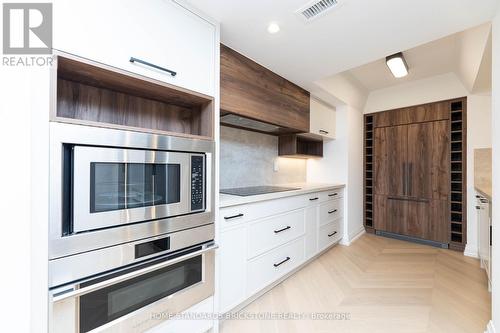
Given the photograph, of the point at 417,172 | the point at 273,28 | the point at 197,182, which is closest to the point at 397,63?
the point at 417,172

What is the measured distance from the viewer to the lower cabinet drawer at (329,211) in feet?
9.23

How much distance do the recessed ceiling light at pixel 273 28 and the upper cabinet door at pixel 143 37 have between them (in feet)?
1.27

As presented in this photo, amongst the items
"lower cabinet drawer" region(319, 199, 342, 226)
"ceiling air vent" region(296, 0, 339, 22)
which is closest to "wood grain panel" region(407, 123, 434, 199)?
"lower cabinet drawer" region(319, 199, 342, 226)

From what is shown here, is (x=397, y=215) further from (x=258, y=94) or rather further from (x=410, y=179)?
(x=258, y=94)

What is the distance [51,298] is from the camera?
0.86 m

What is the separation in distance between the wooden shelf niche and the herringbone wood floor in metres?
1.47

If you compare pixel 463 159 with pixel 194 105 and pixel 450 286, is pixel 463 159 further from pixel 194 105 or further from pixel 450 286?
pixel 194 105

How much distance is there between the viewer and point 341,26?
156cm

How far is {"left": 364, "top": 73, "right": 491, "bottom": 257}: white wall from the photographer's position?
285 cm

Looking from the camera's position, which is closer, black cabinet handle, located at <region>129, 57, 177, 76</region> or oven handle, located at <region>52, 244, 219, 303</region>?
oven handle, located at <region>52, 244, 219, 303</region>

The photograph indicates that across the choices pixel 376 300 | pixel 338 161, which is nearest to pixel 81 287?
pixel 376 300

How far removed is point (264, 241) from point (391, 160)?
2781 millimetres

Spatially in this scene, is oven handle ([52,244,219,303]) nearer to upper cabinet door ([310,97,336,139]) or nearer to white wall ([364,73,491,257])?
upper cabinet door ([310,97,336,139])


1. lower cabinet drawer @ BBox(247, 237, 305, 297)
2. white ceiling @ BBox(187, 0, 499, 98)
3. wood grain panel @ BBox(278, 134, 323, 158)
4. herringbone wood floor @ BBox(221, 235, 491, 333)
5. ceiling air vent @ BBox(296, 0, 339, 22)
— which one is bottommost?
herringbone wood floor @ BBox(221, 235, 491, 333)
